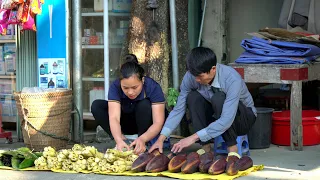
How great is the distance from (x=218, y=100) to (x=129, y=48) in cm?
184

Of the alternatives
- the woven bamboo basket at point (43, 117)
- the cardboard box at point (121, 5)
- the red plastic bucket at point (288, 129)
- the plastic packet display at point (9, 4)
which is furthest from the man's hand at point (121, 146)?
the cardboard box at point (121, 5)

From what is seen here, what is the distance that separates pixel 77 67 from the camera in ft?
21.9

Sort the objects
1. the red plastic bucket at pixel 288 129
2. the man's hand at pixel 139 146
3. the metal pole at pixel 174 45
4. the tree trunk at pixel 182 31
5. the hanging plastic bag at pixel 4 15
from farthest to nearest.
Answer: the tree trunk at pixel 182 31
the metal pole at pixel 174 45
the hanging plastic bag at pixel 4 15
the red plastic bucket at pixel 288 129
the man's hand at pixel 139 146

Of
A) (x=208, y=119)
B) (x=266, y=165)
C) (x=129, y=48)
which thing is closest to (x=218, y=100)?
(x=208, y=119)

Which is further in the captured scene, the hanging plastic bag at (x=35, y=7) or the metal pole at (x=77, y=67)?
the metal pole at (x=77, y=67)

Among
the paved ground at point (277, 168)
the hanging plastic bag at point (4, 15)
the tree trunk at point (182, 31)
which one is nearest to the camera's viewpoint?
the paved ground at point (277, 168)

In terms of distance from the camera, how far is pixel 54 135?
628cm

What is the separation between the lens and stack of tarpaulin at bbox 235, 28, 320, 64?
6.05 m

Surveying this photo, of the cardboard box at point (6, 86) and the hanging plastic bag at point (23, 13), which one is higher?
Result: the hanging plastic bag at point (23, 13)

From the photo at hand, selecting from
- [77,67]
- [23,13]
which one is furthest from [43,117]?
[23,13]

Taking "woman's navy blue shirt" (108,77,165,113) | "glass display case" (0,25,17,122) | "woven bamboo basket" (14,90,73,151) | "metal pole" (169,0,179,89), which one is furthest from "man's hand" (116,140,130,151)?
"glass display case" (0,25,17,122)

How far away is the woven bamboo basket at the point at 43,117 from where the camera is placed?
6196mm

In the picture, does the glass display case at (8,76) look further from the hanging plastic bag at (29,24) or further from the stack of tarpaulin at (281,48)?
the stack of tarpaulin at (281,48)

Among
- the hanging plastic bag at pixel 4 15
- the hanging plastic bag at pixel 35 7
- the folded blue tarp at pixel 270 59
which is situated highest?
the hanging plastic bag at pixel 35 7
